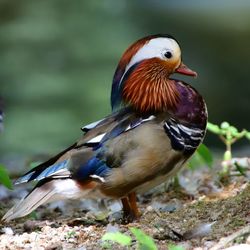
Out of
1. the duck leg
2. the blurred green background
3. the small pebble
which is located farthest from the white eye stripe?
the blurred green background

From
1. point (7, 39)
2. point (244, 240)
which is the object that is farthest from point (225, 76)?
point (244, 240)

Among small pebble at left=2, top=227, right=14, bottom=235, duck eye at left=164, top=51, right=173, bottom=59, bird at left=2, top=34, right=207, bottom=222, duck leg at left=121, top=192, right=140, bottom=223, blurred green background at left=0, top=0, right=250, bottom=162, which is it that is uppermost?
duck eye at left=164, top=51, right=173, bottom=59

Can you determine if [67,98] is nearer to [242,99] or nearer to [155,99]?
[242,99]

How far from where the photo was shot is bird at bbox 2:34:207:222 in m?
4.02

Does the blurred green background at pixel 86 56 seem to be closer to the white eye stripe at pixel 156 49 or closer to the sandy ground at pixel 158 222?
the sandy ground at pixel 158 222

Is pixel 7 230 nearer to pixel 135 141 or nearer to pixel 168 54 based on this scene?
pixel 135 141

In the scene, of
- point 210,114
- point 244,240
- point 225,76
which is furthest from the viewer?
point 225,76

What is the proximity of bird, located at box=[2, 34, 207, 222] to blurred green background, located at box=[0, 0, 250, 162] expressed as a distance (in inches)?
135

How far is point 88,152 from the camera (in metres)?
4.07

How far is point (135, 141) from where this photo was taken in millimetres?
4020

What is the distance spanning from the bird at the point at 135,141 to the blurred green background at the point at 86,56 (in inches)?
135

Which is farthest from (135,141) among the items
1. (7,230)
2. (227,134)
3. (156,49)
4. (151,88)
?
(227,134)

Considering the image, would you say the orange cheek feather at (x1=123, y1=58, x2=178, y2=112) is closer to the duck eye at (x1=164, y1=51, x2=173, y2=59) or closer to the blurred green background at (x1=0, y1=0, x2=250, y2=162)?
the duck eye at (x1=164, y1=51, x2=173, y2=59)

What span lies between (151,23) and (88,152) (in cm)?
719
